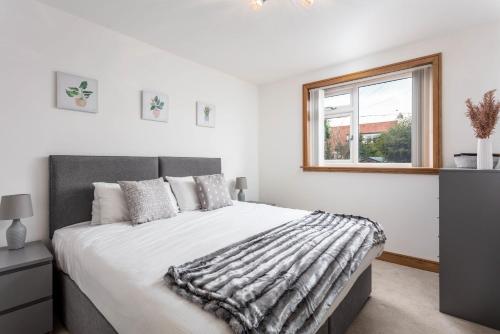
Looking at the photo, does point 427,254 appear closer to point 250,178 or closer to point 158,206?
point 250,178

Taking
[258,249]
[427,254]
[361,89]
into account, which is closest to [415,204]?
[427,254]

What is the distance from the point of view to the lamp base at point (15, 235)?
174 centimetres

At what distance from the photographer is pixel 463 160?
2189mm

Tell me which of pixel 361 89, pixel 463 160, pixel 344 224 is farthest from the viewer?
pixel 361 89

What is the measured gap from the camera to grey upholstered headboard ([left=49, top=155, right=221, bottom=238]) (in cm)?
203

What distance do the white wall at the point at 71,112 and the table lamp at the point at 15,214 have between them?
0.21 m

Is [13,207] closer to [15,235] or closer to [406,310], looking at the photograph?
[15,235]

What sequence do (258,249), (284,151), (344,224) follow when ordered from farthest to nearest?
(284,151), (344,224), (258,249)

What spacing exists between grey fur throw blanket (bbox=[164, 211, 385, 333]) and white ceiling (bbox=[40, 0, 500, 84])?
1.94 metres

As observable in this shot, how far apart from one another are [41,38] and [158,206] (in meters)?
1.74

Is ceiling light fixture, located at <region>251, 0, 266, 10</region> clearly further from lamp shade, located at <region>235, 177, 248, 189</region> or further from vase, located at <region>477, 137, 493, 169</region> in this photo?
lamp shade, located at <region>235, 177, 248, 189</region>

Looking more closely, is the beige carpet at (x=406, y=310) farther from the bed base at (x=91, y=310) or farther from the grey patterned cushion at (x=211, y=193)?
the grey patterned cushion at (x=211, y=193)

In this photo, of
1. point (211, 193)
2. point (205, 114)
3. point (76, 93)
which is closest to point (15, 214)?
point (76, 93)

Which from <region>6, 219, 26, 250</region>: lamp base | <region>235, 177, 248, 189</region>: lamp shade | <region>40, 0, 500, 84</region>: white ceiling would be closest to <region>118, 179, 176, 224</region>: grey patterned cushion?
<region>6, 219, 26, 250</region>: lamp base
